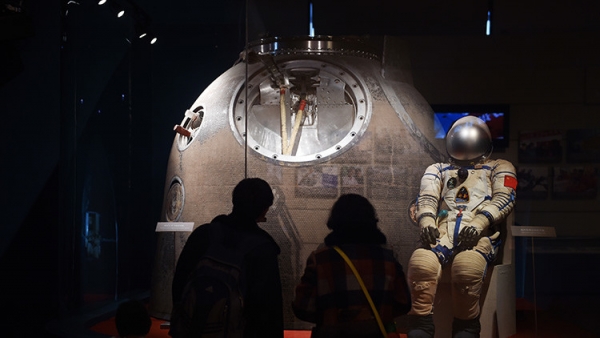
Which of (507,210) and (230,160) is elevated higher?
(230,160)

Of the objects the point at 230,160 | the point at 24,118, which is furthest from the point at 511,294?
the point at 24,118

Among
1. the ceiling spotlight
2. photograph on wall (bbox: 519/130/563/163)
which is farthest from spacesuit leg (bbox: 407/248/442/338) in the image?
the ceiling spotlight

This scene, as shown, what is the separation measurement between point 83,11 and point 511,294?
13.5ft

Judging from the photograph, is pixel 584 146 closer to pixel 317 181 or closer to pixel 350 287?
pixel 317 181

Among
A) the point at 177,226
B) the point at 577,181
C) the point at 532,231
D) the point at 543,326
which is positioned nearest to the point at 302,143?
the point at 177,226

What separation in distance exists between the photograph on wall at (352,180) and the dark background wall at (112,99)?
2.37 ft

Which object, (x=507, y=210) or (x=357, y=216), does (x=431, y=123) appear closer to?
(x=507, y=210)

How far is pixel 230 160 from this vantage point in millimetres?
4977

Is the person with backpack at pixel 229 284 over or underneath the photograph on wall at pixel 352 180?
underneath

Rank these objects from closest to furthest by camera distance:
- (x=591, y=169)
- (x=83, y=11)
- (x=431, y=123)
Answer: (x=591, y=169), (x=431, y=123), (x=83, y=11)

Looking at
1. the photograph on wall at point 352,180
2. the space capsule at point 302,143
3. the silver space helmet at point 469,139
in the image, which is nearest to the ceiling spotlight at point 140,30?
the space capsule at point 302,143

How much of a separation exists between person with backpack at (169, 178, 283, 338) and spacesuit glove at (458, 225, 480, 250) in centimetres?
166

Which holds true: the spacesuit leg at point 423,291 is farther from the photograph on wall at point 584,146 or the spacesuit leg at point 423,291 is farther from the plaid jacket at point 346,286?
the plaid jacket at point 346,286

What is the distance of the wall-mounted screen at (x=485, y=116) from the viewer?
14.3 ft
